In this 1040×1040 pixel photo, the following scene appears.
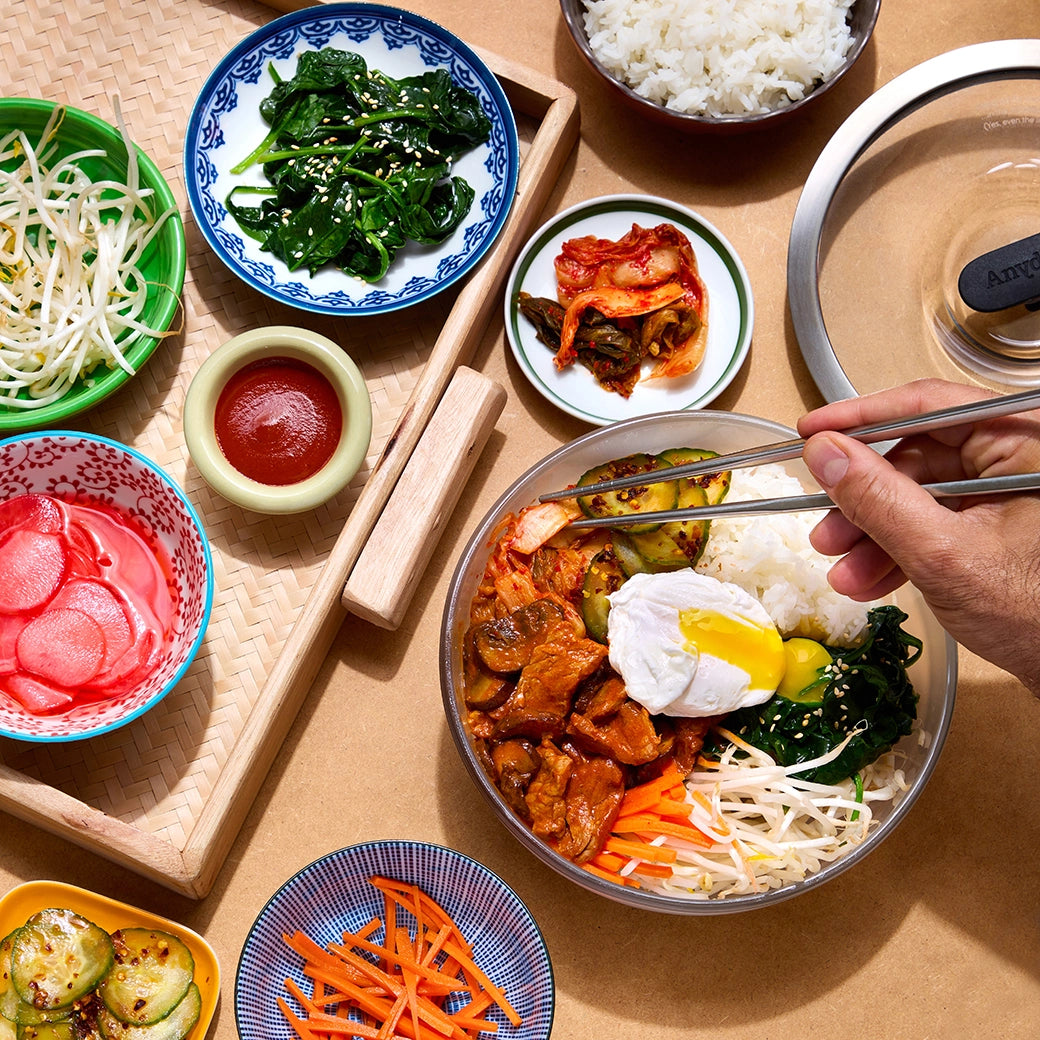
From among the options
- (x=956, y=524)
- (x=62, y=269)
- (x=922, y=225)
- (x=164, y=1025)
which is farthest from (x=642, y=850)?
(x=62, y=269)

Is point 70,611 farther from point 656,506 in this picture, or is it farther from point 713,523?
point 713,523

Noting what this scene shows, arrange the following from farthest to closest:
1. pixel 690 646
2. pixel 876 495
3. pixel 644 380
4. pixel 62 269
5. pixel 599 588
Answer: pixel 644 380, pixel 62 269, pixel 599 588, pixel 690 646, pixel 876 495

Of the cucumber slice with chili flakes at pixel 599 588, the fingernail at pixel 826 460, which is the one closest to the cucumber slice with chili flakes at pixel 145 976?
the cucumber slice with chili flakes at pixel 599 588

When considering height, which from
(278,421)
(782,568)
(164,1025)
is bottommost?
(164,1025)

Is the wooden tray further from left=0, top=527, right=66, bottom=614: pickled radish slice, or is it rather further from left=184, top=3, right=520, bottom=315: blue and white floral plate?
left=0, top=527, right=66, bottom=614: pickled radish slice

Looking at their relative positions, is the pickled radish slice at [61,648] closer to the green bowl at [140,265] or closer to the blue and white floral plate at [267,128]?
the green bowl at [140,265]

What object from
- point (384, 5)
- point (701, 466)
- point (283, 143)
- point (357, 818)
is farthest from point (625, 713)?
point (384, 5)
